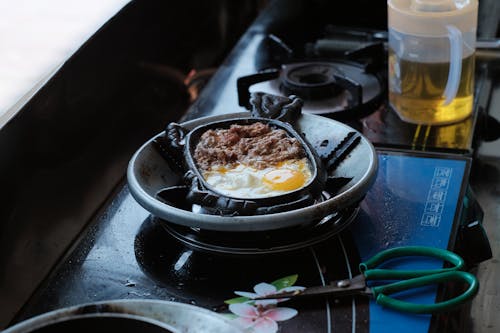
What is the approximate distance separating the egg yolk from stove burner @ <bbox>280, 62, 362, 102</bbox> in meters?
0.43

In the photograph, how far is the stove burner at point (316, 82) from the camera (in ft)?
4.79

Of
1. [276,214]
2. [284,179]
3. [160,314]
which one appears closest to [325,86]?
[284,179]

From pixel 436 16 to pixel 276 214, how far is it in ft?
1.93

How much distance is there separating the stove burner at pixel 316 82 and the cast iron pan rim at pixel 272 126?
31 cm

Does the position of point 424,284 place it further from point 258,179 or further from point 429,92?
point 429,92

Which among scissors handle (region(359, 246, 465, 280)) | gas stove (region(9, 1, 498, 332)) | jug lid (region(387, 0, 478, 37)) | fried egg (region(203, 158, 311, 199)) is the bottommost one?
gas stove (region(9, 1, 498, 332))

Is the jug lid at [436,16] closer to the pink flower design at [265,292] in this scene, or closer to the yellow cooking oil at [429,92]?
the yellow cooking oil at [429,92]

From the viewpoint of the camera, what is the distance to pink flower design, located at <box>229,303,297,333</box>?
0.88m

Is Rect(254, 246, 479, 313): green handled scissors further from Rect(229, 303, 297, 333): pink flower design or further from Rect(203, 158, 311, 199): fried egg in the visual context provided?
Rect(203, 158, 311, 199): fried egg

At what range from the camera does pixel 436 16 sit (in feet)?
4.23

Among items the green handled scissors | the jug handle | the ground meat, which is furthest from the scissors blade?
the jug handle

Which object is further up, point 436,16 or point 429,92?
point 436,16

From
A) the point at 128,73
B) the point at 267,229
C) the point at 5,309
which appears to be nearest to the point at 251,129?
the point at 267,229

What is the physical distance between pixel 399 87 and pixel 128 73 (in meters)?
0.73
